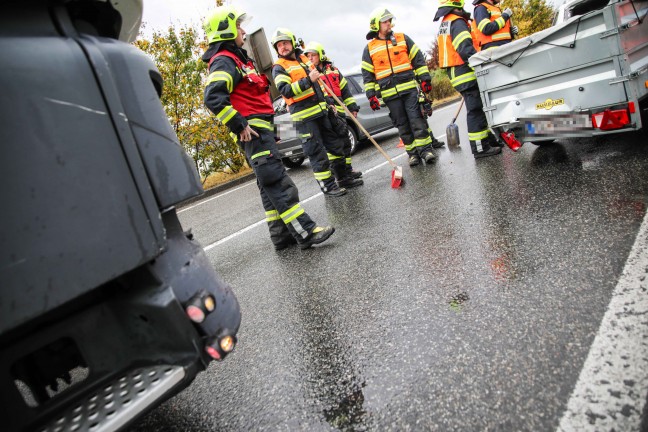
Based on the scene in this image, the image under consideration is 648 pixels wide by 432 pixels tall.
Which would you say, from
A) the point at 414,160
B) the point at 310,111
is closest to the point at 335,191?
the point at 310,111

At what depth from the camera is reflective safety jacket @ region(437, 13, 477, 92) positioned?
5254mm

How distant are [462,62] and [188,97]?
758 cm

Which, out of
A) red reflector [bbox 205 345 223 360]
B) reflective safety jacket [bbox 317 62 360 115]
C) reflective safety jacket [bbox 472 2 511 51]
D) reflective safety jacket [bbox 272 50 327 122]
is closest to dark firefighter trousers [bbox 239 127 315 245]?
reflective safety jacket [bbox 272 50 327 122]

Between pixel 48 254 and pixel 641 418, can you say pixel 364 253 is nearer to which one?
pixel 641 418

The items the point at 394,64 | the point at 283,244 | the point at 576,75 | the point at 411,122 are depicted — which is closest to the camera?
the point at 576,75

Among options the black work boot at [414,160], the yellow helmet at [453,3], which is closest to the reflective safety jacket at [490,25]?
the yellow helmet at [453,3]

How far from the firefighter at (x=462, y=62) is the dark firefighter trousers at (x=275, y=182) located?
295 centimetres

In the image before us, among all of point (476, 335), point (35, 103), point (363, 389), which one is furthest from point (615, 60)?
point (35, 103)

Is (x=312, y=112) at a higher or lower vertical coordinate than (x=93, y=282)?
higher

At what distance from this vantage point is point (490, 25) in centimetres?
539

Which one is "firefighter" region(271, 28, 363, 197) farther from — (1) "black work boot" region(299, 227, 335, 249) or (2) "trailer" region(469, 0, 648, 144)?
(2) "trailer" region(469, 0, 648, 144)

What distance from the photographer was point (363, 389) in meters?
1.82

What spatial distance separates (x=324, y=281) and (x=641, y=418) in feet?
6.81

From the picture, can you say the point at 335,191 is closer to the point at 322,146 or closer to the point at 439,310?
the point at 322,146
